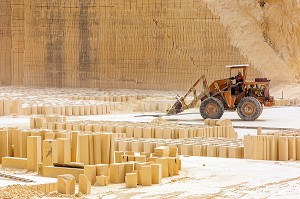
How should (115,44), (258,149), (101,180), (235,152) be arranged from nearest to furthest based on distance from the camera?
(101,180) → (258,149) → (235,152) → (115,44)

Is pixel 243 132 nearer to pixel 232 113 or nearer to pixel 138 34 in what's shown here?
pixel 232 113

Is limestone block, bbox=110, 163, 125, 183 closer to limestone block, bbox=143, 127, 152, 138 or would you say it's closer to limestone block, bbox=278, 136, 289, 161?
limestone block, bbox=278, 136, 289, 161

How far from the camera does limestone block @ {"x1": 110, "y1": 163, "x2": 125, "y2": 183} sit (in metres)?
10.4

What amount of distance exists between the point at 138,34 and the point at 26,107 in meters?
10.5

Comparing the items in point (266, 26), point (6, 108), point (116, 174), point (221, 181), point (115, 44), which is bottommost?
point (221, 181)

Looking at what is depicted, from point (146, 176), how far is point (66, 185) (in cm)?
121

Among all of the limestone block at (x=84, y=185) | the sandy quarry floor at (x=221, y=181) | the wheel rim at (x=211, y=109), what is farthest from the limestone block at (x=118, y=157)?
the wheel rim at (x=211, y=109)

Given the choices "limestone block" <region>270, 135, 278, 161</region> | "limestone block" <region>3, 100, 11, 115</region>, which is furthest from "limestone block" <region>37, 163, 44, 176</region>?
"limestone block" <region>3, 100, 11, 115</region>

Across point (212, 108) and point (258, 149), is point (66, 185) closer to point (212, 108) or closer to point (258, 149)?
point (258, 149)

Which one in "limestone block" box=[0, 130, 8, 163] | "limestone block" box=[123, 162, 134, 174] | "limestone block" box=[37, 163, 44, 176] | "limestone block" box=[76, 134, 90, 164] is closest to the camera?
"limestone block" box=[123, 162, 134, 174]

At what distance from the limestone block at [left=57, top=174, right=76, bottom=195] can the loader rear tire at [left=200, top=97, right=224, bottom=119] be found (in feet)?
39.4

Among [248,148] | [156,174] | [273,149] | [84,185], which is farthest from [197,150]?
[84,185]

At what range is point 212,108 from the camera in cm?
2139

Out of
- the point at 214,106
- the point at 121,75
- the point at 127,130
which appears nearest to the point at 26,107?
the point at 214,106
